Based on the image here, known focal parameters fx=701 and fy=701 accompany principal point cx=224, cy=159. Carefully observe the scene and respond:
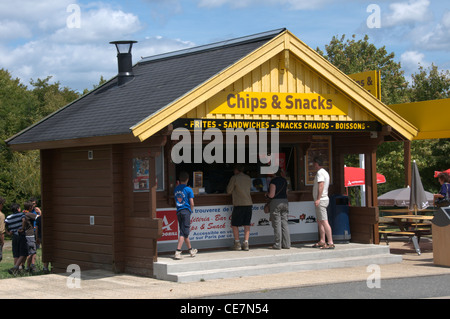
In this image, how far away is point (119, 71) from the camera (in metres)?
15.6

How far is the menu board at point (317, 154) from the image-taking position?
49.9 ft

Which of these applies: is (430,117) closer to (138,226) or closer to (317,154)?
(317,154)

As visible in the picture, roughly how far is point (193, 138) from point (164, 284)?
3.33m

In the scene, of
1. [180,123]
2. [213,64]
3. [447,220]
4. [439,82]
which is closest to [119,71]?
[213,64]

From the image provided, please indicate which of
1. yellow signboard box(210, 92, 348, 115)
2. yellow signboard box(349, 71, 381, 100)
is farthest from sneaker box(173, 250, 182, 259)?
yellow signboard box(349, 71, 381, 100)

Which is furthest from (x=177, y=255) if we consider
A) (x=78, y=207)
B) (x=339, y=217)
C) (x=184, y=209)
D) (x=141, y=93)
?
(x=339, y=217)

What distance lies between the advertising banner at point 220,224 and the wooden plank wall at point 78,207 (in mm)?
1060

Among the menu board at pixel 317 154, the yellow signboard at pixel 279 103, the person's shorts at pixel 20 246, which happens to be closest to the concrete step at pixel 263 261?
the menu board at pixel 317 154

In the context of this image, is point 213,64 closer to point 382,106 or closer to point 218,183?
point 218,183

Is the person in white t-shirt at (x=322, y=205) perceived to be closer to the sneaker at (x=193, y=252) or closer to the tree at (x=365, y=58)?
the sneaker at (x=193, y=252)

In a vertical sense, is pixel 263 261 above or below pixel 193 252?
below

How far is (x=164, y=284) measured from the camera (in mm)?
11109

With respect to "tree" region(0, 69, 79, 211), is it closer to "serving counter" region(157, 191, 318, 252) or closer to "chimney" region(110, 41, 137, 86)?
"chimney" region(110, 41, 137, 86)
